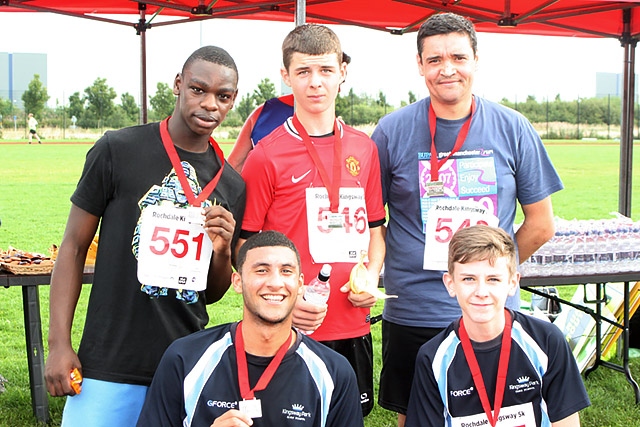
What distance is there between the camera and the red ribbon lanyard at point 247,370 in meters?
2.43

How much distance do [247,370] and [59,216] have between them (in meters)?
13.5

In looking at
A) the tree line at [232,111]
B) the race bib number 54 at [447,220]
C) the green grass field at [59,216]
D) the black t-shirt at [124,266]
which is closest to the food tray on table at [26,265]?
the green grass field at [59,216]

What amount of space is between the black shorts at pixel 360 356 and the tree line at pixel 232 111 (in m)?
33.0

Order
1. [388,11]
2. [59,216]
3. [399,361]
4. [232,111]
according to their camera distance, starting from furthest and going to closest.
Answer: [232,111] < [59,216] < [388,11] < [399,361]

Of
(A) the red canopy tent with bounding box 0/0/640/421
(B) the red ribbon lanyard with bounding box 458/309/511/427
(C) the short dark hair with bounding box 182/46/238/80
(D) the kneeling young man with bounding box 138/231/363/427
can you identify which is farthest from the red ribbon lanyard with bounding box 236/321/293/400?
(A) the red canopy tent with bounding box 0/0/640/421

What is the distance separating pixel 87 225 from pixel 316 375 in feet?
2.95

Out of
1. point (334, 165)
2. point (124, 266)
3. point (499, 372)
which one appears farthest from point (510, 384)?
point (124, 266)

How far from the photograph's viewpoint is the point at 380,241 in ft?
10.0

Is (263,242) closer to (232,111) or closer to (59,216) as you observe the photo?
(59,216)

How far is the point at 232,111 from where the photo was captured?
37312 millimetres

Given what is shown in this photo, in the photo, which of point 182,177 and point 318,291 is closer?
point 182,177

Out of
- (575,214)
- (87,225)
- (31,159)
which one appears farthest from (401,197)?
(31,159)

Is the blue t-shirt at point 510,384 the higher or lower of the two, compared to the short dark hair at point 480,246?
lower

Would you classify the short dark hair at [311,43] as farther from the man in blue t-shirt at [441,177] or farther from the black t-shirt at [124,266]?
the black t-shirt at [124,266]
